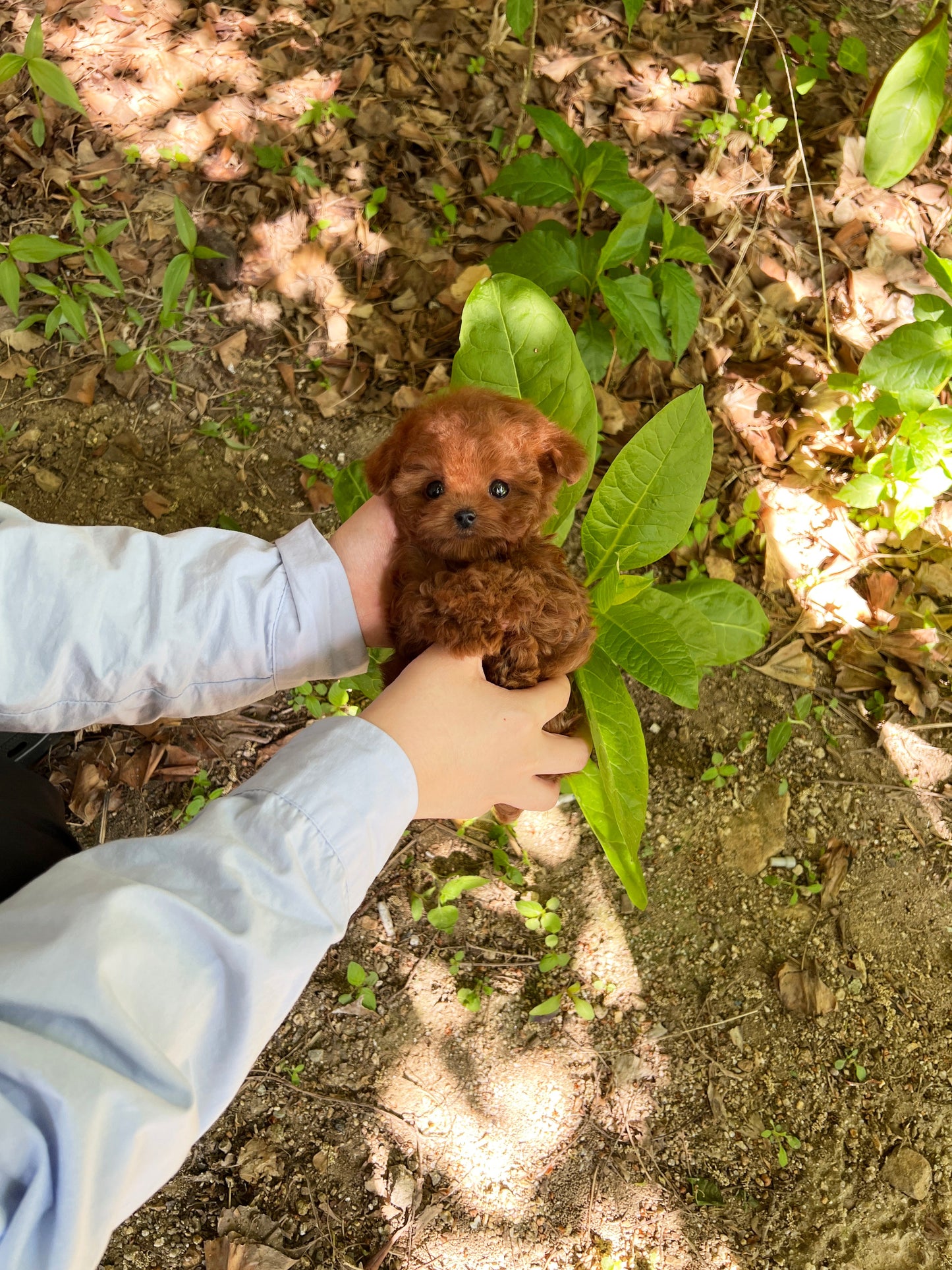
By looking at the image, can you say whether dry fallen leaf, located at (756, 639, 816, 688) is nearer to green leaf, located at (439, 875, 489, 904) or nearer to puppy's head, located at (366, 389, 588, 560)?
green leaf, located at (439, 875, 489, 904)

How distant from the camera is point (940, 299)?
2559 millimetres

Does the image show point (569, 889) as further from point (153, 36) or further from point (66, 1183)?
point (153, 36)

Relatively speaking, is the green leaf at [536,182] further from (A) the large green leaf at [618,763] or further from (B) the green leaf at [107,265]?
(A) the large green leaf at [618,763]

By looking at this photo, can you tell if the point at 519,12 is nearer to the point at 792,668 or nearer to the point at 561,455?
the point at 561,455

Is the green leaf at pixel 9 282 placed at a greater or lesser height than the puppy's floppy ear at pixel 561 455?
lesser

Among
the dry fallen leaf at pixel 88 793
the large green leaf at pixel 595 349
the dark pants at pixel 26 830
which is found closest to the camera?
the dark pants at pixel 26 830

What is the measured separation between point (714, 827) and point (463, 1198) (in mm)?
1211

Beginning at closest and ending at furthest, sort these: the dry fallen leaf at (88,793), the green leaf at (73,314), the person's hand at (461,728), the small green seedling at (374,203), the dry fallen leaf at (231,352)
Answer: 1. the person's hand at (461,728)
2. the dry fallen leaf at (88,793)
3. the green leaf at (73,314)
4. the dry fallen leaf at (231,352)
5. the small green seedling at (374,203)

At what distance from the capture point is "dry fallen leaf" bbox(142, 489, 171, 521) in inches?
114

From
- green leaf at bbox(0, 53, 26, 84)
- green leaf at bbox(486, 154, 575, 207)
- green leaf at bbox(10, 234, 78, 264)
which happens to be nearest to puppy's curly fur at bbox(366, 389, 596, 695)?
green leaf at bbox(486, 154, 575, 207)

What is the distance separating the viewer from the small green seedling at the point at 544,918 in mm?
2434

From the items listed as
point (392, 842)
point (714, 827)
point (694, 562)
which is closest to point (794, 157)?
point (694, 562)

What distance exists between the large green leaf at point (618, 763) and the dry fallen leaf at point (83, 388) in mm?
2083

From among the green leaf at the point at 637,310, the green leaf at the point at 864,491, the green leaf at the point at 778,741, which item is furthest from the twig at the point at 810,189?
the green leaf at the point at 778,741
